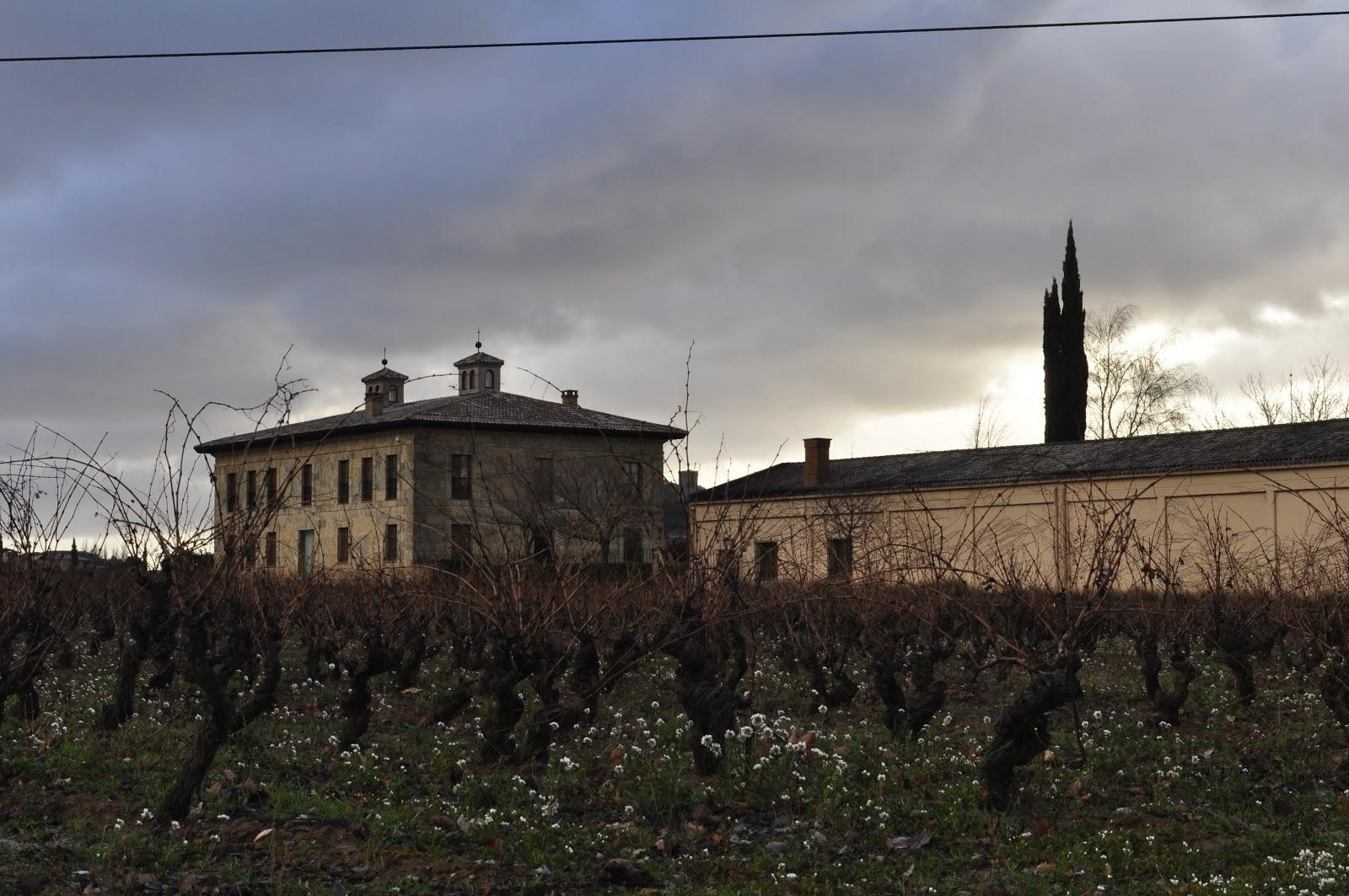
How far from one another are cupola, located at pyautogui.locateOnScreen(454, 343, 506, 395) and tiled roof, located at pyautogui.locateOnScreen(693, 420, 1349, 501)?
896 inches

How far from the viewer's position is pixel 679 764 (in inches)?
497

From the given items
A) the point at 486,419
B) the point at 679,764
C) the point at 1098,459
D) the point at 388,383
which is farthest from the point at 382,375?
the point at 679,764

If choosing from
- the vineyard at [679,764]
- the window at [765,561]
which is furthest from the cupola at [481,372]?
the vineyard at [679,764]

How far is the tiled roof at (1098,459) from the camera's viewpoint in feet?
116

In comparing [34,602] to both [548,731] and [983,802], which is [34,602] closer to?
[548,731]

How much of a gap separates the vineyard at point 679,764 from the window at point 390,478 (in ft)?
117

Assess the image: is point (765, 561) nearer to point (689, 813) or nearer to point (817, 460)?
point (689, 813)

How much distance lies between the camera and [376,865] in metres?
9.25

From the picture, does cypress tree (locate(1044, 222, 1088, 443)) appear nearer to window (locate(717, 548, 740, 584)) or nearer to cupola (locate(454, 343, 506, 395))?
cupola (locate(454, 343, 506, 395))

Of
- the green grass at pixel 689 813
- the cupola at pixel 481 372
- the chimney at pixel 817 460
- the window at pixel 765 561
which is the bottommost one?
the green grass at pixel 689 813

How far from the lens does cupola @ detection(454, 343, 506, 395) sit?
69188 mm

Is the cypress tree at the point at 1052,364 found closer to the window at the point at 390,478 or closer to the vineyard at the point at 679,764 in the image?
the window at the point at 390,478

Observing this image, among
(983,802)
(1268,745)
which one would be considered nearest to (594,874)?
(983,802)

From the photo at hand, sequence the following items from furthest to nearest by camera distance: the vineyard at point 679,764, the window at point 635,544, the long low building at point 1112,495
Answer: the long low building at point 1112,495 → the window at point 635,544 → the vineyard at point 679,764
